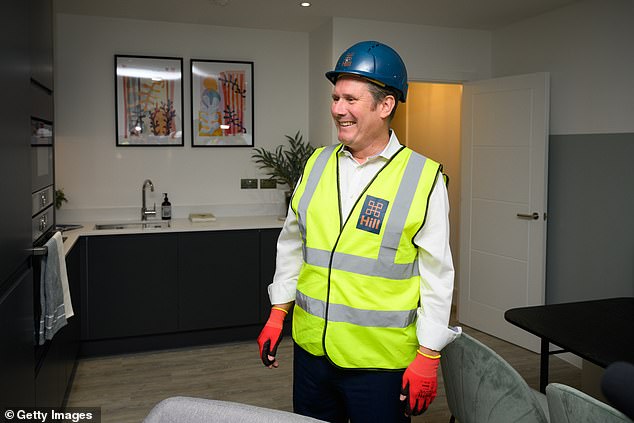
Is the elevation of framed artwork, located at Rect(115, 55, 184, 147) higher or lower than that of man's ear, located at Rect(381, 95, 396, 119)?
higher

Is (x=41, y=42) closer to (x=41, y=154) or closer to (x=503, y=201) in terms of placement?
(x=41, y=154)

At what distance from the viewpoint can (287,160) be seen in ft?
16.4

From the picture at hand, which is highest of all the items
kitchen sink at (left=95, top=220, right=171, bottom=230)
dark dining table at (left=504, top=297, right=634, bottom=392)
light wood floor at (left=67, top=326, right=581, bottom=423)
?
kitchen sink at (left=95, top=220, right=171, bottom=230)

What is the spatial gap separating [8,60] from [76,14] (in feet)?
9.43

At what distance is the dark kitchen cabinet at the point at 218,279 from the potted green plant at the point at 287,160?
0.65m

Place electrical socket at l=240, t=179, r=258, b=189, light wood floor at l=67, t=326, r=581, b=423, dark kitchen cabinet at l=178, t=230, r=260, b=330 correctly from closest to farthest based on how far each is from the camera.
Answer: light wood floor at l=67, t=326, r=581, b=423
dark kitchen cabinet at l=178, t=230, r=260, b=330
electrical socket at l=240, t=179, r=258, b=189

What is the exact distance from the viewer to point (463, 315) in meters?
5.01

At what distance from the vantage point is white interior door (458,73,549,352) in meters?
4.30

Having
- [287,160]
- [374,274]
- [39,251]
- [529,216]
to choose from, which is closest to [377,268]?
[374,274]

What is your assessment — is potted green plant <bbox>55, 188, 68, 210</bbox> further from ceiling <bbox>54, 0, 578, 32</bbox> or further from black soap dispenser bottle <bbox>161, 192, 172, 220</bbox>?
ceiling <bbox>54, 0, 578, 32</bbox>

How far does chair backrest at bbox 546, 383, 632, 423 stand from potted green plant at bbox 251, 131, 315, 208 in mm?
3346

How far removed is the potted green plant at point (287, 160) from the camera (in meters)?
4.81

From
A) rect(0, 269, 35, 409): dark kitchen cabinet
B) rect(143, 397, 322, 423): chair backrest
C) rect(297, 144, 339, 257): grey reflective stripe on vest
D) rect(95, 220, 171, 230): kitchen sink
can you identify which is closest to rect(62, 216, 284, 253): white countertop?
rect(95, 220, 171, 230): kitchen sink

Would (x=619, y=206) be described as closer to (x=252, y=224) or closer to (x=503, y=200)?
(x=503, y=200)
